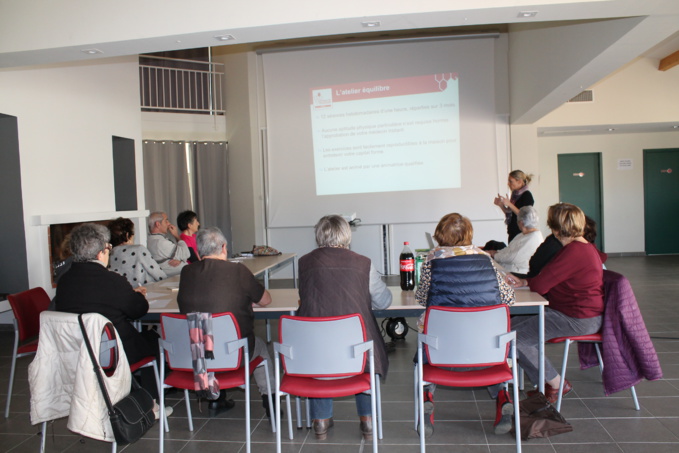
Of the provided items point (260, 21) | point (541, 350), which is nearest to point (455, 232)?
point (541, 350)

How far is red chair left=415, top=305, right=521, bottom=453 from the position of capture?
244 cm

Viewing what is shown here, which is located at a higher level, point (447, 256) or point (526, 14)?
point (526, 14)

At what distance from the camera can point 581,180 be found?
9891mm

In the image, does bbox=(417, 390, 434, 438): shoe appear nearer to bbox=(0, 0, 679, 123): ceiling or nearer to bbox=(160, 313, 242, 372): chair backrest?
bbox=(160, 313, 242, 372): chair backrest

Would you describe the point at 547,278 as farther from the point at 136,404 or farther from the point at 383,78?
the point at 383,78

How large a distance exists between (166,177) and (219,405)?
5683 millimetres

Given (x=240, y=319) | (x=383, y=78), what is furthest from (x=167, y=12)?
(x=383, y=78)

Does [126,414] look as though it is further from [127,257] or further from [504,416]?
[504,416]

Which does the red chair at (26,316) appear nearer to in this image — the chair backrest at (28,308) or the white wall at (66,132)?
the chair backrest at (28,308)

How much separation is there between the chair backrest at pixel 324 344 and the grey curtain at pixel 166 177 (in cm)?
631

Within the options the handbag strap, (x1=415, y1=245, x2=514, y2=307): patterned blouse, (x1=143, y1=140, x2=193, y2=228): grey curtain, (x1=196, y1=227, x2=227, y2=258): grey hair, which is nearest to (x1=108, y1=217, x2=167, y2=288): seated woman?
(x1=196, y1=227, x2=227, y2=258): grey hair

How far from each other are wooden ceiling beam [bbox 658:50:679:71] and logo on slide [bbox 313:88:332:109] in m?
4.99

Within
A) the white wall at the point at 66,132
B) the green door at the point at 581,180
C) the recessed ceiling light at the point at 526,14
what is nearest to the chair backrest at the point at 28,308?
the white wall at the point at 66,132

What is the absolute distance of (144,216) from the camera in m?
6.77
